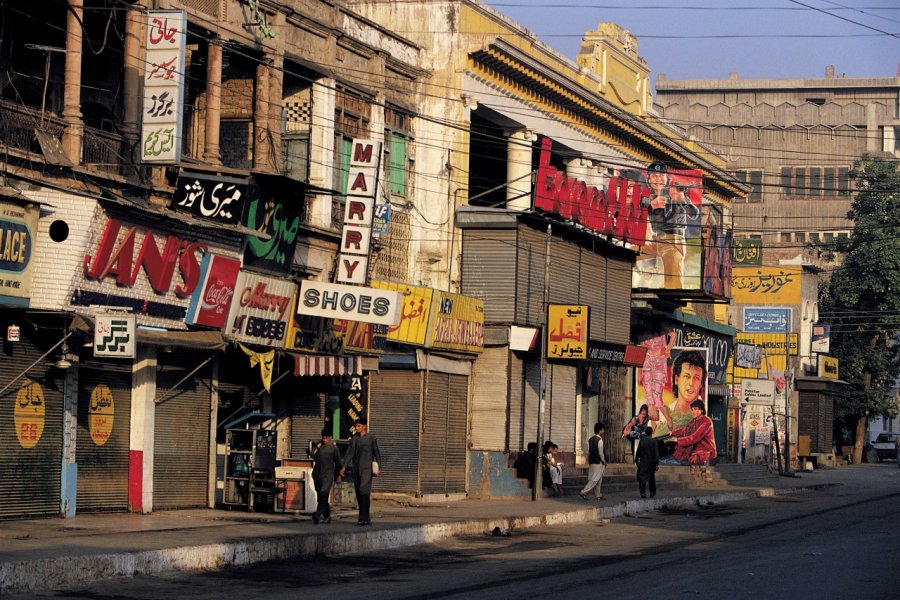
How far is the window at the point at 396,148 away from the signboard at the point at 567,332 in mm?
5047

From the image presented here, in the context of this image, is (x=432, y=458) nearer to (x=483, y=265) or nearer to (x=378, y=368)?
(x=378, y=368)

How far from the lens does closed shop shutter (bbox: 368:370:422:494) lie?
3070cm

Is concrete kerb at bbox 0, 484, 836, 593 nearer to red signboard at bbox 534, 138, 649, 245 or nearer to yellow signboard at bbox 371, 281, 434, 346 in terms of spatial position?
yellow signboard at bbox 371, 281, 434, 346

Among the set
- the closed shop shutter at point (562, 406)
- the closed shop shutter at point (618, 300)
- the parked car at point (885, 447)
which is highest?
the closed shop shutter at point (618, 300)

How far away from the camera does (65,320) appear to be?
21.2 meters

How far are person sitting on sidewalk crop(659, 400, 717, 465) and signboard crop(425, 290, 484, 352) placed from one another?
1248cm

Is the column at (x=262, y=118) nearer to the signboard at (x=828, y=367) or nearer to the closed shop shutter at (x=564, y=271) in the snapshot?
the closed shop shutter at (x=564, y=271)

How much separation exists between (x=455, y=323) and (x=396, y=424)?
2.98 metres

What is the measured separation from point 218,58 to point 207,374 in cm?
605

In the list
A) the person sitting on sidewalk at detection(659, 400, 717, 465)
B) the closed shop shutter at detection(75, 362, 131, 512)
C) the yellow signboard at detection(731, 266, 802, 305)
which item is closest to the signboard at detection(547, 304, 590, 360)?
the person sitting on sidewalk at detection(659, 400, 717, 465)

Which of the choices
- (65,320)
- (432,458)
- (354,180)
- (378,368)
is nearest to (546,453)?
(432,458)

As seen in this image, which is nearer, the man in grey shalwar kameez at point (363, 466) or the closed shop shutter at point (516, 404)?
the man in grey shalwar kameez at point (363, 466)

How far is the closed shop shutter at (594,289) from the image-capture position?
3866cm

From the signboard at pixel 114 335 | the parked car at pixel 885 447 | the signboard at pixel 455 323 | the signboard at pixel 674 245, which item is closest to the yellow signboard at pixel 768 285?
the parked car at pixel 885 447
